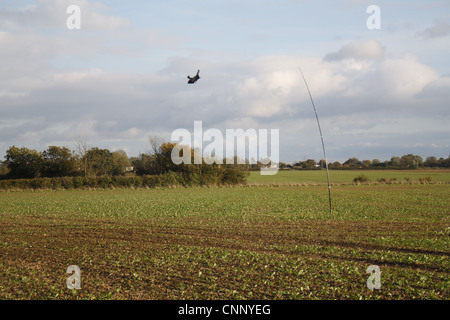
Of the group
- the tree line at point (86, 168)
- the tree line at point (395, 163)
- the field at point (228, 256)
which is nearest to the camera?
the field at point (228, 256)

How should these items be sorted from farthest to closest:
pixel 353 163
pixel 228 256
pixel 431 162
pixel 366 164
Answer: pixel 353 163 → pixel 366 164 → pixel 431 162 → pixel 228 256

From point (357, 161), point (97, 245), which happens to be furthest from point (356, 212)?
point (357, 161)

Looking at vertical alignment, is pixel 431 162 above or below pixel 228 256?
above

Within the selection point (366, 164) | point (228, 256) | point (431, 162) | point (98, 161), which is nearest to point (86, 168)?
point (98, 161)

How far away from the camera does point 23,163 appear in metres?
57.8

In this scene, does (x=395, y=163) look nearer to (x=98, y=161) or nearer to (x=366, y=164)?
(x=366, y=164)

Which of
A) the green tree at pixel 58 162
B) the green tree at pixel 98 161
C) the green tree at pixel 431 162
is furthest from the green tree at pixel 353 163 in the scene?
the green tree at pixel 58 162

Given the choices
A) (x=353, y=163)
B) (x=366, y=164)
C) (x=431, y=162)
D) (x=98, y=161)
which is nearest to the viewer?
(x=98, y=161)

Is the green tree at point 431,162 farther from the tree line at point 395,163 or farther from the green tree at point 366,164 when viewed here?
the green tree at point 366,164

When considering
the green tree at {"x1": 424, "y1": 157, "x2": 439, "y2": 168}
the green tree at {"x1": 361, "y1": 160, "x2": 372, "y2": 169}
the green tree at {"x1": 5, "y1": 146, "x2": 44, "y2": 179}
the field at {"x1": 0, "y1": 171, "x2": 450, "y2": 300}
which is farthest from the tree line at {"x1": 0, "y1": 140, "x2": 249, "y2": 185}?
the green tree at {"x1": 424, "y1": 157, "x2": 439, "y2": 168}

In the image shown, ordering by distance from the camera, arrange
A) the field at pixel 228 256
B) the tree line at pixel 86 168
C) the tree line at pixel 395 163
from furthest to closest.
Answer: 1. the tree line at pixel 395 163
2. the tree line at pixel 86 168
3. the field at pixel 228 256

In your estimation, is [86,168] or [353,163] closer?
[86,168]

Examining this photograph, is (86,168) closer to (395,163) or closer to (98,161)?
(98,161)

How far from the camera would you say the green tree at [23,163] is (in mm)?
57438
